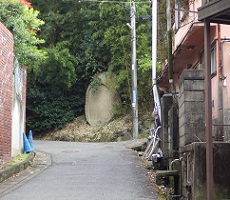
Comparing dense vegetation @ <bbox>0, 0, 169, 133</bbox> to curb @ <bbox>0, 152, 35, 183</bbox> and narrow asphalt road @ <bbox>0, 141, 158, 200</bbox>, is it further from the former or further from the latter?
curb @ <bbox>0, 152, 35, 183</bbox>

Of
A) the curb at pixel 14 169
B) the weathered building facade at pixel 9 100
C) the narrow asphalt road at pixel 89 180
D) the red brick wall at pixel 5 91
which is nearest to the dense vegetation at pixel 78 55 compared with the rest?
the narrow asphalt road at pixel 89 180

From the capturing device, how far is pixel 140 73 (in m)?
25.8

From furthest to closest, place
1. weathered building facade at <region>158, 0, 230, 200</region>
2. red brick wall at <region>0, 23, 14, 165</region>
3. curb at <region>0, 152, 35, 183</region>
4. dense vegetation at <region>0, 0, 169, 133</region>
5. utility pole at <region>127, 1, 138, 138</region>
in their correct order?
dense vegetation at <region>0, 0, 169, 133</region> → utility pole at <region>127, 1, 138, 138</region> → red brick wall at <region>0, 23, 14, 165</region> → curb at <region>0, 152, 35, 183</region> → weathered building facade at <region>158, 0, 230, 200</region>

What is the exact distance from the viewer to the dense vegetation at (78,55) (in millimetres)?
25984

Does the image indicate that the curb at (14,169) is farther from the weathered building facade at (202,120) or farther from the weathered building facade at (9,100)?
the weathered building facade at (202,120)

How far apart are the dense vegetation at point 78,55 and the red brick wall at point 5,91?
1285 centimetres

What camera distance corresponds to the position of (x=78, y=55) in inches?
1104

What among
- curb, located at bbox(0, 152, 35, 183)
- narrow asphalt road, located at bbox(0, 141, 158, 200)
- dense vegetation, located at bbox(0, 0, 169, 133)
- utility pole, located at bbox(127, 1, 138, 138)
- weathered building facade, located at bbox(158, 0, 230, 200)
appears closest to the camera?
weathered building facade, located at bbox(158, 0, 230, 200)

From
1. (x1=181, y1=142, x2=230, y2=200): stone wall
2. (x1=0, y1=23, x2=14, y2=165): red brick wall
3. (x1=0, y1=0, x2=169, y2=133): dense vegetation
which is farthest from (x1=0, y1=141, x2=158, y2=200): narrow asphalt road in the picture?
(x1=0, y1=0, x2=169, y2=133): dense vegetation

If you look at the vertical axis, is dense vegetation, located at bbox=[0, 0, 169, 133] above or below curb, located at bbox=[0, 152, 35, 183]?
above

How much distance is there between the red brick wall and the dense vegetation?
42.1ft

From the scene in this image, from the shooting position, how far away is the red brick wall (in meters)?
11.2

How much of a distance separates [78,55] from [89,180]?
18.2 m

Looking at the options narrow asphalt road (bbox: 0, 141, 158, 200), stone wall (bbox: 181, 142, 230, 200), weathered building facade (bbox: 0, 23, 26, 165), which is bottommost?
narrow asphalt road (bbox: 0, 141, 158, 200)
